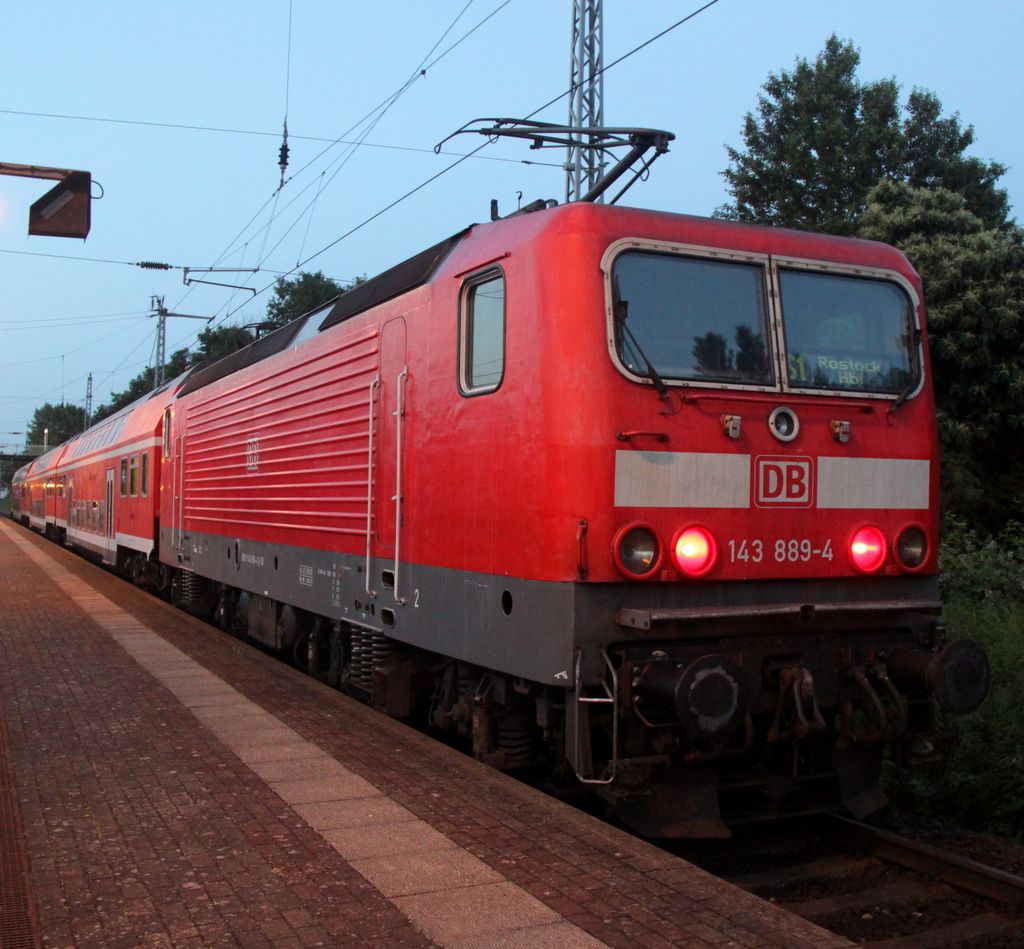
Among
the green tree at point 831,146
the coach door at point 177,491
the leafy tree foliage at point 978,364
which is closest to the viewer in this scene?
the leafy tree foliage at point 978,364

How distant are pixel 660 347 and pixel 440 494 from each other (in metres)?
1.62

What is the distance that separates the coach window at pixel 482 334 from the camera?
5.61 m

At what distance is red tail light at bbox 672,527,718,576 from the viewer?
5184 mm

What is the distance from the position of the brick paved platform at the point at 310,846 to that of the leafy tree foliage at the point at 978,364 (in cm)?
894

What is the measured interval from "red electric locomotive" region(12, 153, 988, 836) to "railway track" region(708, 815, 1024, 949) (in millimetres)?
269

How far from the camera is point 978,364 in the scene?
13.3 metres

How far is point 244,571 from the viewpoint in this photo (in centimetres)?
1058

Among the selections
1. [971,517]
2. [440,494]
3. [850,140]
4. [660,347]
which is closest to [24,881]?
[440,494]

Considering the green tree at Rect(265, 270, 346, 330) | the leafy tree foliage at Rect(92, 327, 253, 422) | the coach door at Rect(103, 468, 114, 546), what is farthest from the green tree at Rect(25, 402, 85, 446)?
the coach door at Rect(103, 468, 114, 546)

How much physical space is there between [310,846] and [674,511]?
2.35 m

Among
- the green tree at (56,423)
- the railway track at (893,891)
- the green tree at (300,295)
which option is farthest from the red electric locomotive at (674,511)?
the green tree at (56,423)

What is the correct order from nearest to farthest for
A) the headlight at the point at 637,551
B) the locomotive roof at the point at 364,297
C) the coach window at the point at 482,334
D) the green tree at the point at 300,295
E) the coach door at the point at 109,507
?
the headlight at the point at 637,551 < the coach window at the point at 482,334 < the locomotive roof at the point at 364,297 < the coach door at the point at 109,507 < the green tree at the point at 300,295

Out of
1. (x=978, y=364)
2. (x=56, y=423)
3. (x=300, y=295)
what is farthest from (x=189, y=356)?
(x=56, y=423)

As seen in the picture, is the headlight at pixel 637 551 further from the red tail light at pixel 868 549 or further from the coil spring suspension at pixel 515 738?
the coil spring suspension at pixel 515 738
